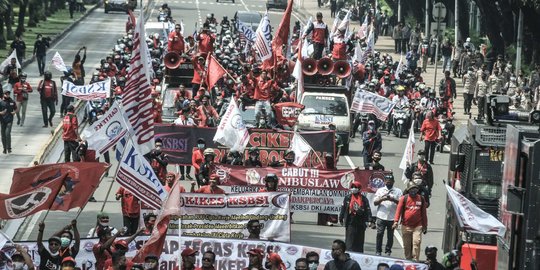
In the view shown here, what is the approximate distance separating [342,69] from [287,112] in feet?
15.8

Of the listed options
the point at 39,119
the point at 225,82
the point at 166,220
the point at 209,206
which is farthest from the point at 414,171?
the point at 39,119

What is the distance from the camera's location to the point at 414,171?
2703cm

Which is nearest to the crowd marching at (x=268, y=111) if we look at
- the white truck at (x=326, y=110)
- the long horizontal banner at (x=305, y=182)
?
the long horizontal banner at (x=305, y=182)

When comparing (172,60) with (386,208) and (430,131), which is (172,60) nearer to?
(430,131)

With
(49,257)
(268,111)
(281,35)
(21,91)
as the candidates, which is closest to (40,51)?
(21,91)

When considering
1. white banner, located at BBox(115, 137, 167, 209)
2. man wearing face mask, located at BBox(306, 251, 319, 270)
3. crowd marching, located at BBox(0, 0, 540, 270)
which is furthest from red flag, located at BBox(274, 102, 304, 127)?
man wearing face mask, located at BBox(306, 251, 319, 270)

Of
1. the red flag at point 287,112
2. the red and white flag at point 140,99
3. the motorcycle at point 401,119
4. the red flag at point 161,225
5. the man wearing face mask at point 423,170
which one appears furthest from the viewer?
the motorcycle at point 401,119

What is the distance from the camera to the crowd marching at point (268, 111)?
66.0ft

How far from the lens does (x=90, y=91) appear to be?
37.8 metres

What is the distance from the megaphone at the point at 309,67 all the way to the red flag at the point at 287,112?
3814 mm

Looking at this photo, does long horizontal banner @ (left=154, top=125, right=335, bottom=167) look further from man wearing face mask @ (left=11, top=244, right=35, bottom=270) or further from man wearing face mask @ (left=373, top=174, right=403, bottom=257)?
man wearing face mask @ (left=11, top=244, right=35, bottom=270)

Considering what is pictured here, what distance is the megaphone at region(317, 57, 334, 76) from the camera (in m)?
40.5

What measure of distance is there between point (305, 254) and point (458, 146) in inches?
140

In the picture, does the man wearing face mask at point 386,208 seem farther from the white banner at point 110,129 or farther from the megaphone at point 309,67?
the megaphone at point 309,67
